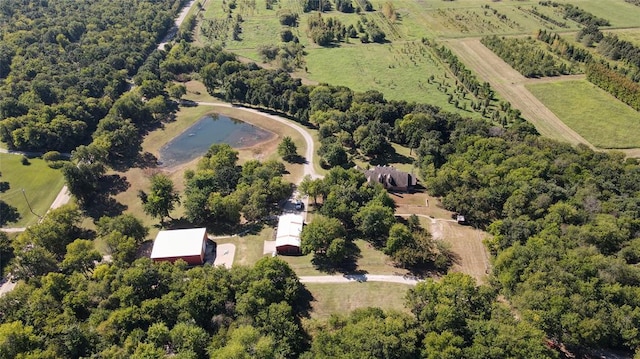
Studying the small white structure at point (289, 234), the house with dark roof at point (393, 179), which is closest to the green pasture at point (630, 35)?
the house with dark roof at point (393, 179)

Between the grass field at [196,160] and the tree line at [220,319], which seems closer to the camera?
the tree line at [220,319]

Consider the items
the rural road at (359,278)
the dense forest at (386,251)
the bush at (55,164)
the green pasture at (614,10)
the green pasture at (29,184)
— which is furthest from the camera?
the green pasture at (614,10)

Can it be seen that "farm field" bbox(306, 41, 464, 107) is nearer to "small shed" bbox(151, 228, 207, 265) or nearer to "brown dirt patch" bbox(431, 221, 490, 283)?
"brown dirt patch" bbox(431, 221, 490, 283)

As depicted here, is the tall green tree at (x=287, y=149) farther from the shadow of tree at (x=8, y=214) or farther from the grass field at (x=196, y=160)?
the shadow of tree at (x=8, y=214)

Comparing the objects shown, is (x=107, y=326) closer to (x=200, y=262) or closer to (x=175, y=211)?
(x=200, y=262)

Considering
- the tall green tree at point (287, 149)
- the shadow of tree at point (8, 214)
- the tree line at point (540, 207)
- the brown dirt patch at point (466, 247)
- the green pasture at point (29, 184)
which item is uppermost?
the tree line at point (540, 207)

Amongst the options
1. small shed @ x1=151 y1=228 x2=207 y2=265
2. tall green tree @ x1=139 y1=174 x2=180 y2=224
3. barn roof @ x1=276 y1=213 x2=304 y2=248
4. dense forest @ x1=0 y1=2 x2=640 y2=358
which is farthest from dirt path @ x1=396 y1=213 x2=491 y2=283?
tall green tree @ x1=139 y1=174 x2=180 y2=224

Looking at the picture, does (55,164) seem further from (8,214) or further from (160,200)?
(160,200)

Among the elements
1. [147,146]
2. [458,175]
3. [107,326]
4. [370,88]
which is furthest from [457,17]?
[107,326]
